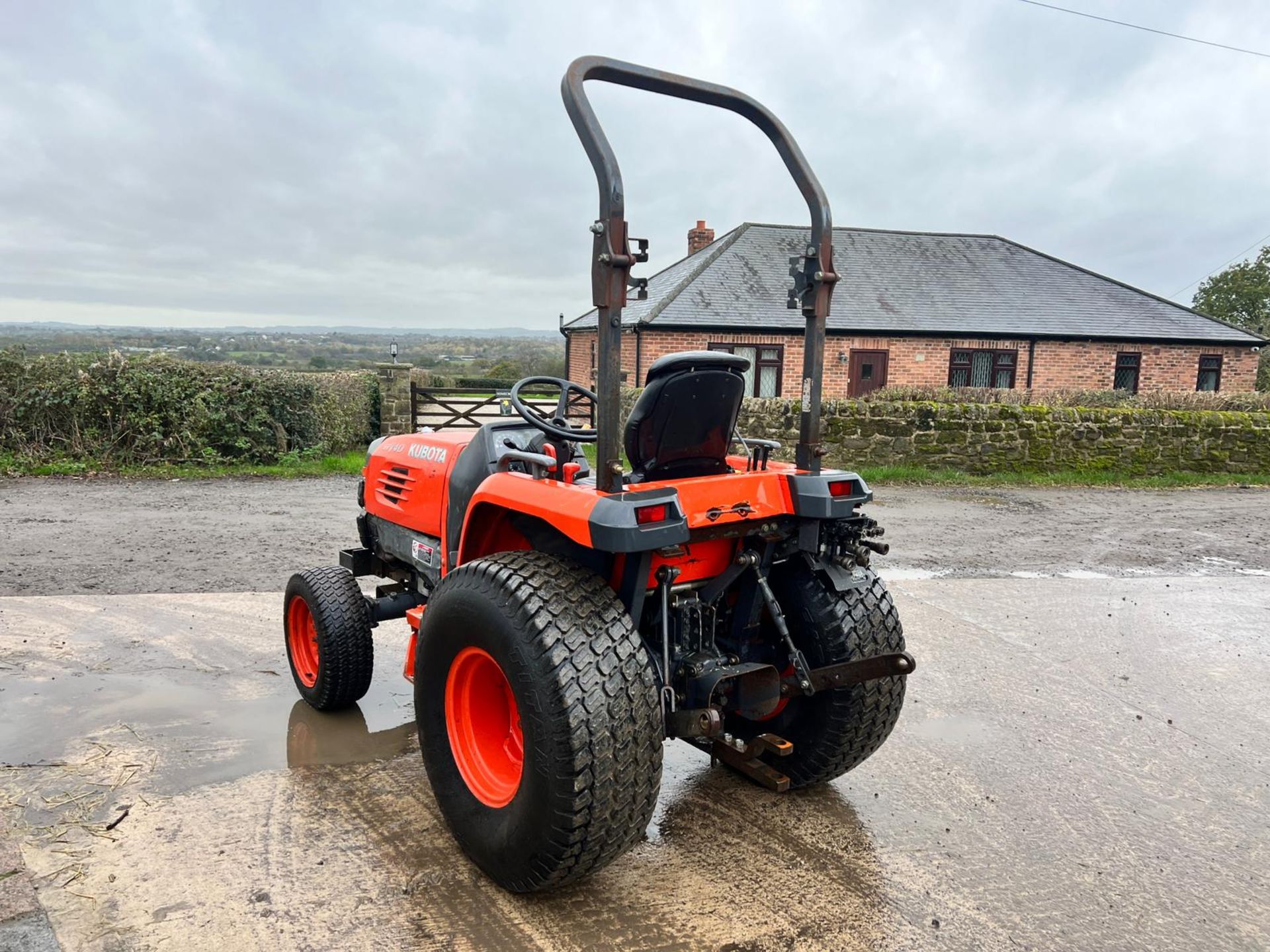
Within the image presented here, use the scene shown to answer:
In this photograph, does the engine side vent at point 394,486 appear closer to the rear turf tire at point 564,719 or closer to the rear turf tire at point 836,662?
the rear turf tire at point 564,719

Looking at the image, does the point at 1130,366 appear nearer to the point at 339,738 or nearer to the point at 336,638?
the point at 336,638

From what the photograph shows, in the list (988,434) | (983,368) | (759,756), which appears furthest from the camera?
(983,368)

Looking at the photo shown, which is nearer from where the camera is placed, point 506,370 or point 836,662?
point 836,662

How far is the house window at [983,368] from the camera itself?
779 inches

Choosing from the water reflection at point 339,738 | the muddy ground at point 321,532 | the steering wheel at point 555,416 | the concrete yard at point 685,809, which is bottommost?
the water reflection at point 339,738

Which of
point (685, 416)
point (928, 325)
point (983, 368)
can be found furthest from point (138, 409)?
point (983, 368)

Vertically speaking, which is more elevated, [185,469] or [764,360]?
[764,360]

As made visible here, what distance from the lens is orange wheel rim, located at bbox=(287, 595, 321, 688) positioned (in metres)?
4.21

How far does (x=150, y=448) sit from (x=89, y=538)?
4.43m

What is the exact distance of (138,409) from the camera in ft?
37.7

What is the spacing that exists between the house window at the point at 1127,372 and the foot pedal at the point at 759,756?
20515mm

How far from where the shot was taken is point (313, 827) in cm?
303

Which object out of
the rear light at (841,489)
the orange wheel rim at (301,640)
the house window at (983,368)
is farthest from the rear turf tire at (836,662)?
the house window at (983,368)

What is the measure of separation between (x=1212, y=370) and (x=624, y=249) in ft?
76.1
